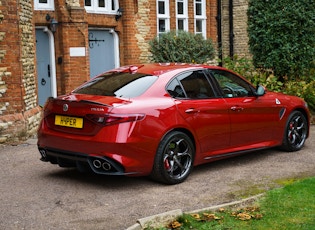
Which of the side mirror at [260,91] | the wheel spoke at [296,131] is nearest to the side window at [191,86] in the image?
the side mirror at [260,91]

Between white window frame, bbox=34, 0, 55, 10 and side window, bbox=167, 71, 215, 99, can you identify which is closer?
side window, bbox=167, 71, 215, 99

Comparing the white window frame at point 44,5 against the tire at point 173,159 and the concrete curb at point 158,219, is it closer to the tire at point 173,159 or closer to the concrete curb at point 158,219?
the tire at point 173,159

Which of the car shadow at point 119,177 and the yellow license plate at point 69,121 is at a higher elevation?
the yellow license plate at point 69,121

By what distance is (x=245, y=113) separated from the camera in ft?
25.6

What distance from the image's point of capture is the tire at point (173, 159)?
21.6 ft

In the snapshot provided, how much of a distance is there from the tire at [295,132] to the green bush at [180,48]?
5.70 meters

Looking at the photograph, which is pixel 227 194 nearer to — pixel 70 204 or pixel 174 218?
pixel 174 218

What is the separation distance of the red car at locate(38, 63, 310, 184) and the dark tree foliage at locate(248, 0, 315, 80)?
647cm

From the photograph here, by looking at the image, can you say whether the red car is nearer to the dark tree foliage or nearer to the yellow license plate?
the yellow license plate

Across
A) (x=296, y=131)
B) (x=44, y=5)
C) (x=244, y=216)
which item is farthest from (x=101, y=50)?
(x=244, y=216)

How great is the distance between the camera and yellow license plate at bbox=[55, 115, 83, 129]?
6531 millimetres

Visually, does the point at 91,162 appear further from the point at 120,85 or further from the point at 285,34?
the point at 285,34

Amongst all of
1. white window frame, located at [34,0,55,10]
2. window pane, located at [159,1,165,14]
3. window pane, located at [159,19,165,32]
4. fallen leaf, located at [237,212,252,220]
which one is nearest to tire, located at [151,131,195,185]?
fallen leaf, located at [237,212,252,220]

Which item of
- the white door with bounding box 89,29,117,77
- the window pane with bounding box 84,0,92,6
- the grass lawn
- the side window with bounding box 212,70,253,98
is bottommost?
the grass lawn
